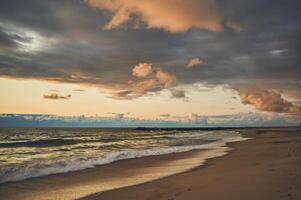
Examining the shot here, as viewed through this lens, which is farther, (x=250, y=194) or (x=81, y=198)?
(x=81, y=198)

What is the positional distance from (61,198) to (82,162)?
9.39 meters

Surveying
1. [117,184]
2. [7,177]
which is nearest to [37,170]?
[7,177]

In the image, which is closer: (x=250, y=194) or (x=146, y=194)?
(x=250, y=194)

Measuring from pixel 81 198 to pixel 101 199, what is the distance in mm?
681

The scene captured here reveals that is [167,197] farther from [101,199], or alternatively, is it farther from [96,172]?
[96,172]

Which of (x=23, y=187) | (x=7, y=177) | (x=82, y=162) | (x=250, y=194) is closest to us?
(x=250, y=194)

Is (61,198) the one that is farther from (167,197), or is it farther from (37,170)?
(37,170)

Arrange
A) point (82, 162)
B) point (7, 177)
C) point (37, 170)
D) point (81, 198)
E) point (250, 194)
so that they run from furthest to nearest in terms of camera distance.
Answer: point (82, 162) → point (37, 170) → point (7, 177) → point (81, 198) → point (250, 194)

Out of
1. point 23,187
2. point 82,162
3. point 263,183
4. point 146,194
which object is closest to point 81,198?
point 146,194

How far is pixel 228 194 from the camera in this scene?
892 centimetres

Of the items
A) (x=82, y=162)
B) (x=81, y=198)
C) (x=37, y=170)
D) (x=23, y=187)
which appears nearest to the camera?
(x=81, y=198)

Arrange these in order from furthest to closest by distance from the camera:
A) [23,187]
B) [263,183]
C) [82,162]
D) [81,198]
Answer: [82,162] → [23,187] → [263,183] → [81,198]

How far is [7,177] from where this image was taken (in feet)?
44.3

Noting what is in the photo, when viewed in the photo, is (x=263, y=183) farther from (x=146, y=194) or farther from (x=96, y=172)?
(x=96, y=172)
